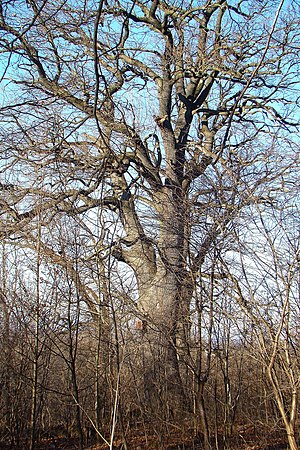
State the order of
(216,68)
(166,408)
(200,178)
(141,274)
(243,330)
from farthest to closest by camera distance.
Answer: (216,68), (141,274), (166,408), (200,178), (243,330)

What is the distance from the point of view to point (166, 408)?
6.61 m

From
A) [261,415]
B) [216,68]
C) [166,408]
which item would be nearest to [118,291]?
[166,408]

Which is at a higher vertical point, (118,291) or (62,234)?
(62,234)

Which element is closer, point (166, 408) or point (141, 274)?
point (166, 408)

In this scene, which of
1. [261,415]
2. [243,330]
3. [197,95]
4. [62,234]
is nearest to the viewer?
[243,330]

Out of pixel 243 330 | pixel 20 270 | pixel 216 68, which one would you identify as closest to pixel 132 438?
pixel 20 270

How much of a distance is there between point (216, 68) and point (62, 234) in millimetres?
5226

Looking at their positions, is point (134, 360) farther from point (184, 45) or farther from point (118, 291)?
point (184, 45)

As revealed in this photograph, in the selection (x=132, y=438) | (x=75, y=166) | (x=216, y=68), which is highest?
(x=216, y=68)

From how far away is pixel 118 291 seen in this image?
6219mm

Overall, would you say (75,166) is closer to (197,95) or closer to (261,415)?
(197,95)

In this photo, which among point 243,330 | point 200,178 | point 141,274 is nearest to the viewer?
point 243,330

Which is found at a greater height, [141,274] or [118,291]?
[141,274]

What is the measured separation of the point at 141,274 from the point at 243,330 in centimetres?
446
